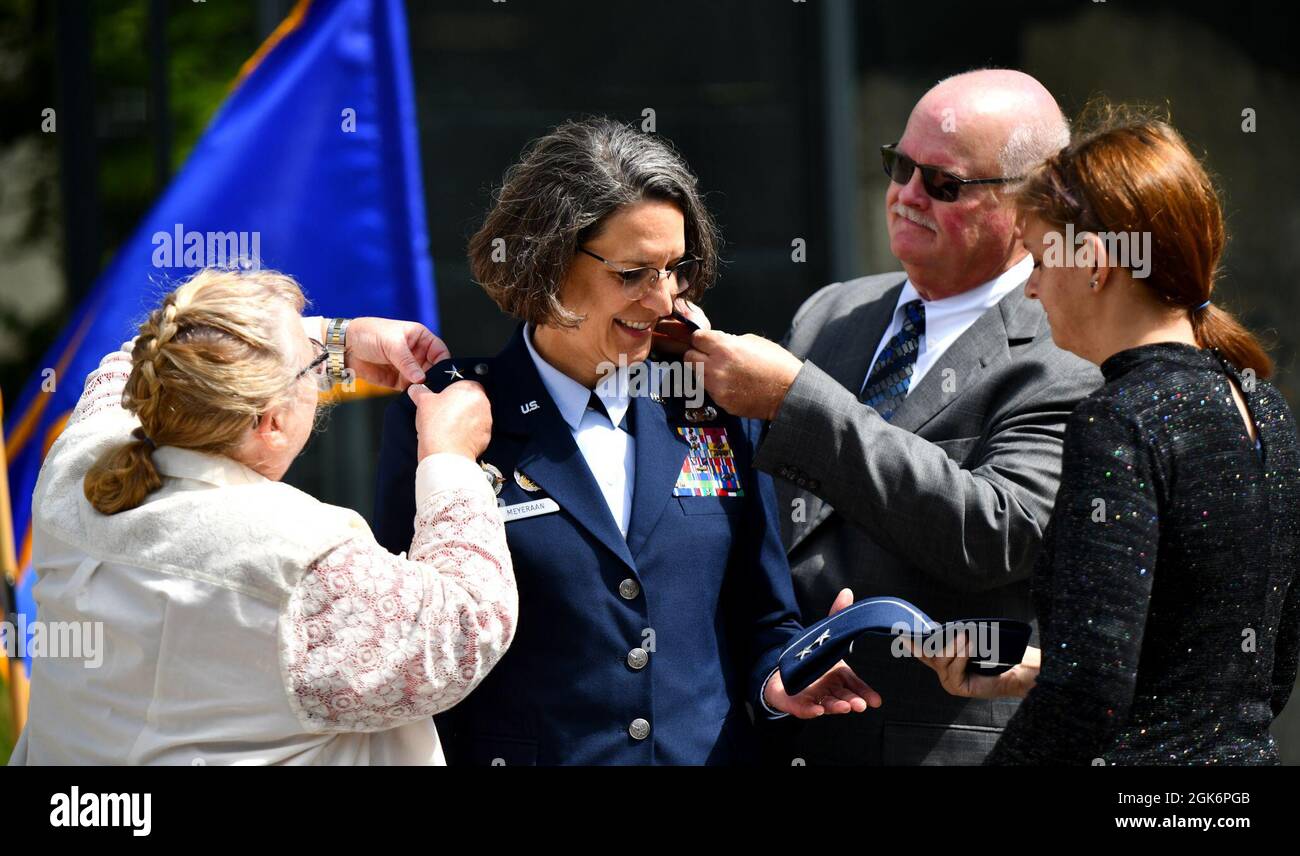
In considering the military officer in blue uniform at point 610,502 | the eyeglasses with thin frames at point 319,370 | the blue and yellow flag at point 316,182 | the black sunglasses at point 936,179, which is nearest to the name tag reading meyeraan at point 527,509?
the military officer in blue uniform at point 610,502

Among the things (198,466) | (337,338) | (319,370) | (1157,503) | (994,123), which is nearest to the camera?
(1157,503)

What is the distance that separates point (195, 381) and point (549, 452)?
702 mm

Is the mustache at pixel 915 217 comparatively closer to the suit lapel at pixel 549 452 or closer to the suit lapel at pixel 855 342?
the suit lapel at pixel 855 342

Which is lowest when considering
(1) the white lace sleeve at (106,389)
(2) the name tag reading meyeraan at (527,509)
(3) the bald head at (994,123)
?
(2) the name tag reading meyeraan at (527,509)

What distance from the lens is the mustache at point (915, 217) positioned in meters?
3.16

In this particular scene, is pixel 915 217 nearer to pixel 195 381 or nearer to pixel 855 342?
pixel 855 342

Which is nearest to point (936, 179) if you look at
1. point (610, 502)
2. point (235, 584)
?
point (610, 502)

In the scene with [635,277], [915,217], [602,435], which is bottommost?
[602,435]

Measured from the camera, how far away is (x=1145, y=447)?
2084 millimetres

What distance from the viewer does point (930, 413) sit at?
303 centimetres

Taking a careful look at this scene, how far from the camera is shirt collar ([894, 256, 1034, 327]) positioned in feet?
10.3

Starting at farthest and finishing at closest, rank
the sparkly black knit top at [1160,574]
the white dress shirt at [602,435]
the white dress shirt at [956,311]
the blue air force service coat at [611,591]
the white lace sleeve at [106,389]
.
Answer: the white dress shirt at [956,311], the white dress shirt at [602,435], the blue air force service coat at [611,591], the white lace sleeve at [106,389], the sparkly black knit top at [1160,574]
